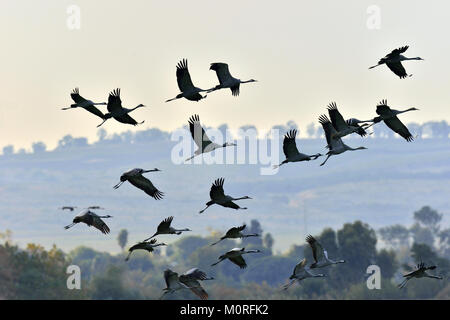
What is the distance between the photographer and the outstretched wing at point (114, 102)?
28.7m

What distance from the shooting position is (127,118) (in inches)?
1136

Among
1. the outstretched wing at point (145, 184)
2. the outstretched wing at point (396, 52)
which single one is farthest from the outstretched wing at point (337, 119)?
the outstretched wing at point (145, 184)

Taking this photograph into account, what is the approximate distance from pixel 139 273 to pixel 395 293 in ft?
167

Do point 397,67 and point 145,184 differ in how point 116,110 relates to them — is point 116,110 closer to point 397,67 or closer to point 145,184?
point 145,184

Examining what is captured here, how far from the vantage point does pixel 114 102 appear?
28844mm

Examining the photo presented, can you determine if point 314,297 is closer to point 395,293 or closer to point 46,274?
point 395,293

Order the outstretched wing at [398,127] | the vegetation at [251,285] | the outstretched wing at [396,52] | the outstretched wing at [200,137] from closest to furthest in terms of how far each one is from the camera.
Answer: the outstretched wing at [200,137] < the outstretched wing at [396,52] < the outstretched wing at [398,127] < the vegetation at [251,285]

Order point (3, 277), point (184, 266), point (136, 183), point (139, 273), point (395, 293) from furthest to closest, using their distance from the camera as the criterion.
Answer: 1. point (184, 266)
2. point (139, 273)
3. point (395, 293)
4. point (3, 277)
5. point (136, 183)

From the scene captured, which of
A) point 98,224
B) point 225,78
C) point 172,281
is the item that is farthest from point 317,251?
point 225,78

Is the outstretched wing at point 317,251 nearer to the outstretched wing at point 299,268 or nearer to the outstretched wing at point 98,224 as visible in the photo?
the outstretched wing at point 299,268

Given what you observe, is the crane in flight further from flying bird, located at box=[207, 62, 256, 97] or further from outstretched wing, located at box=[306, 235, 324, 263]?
flying bird, located at box=[207, 62, 256, 97]

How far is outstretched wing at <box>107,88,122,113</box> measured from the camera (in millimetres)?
28719
